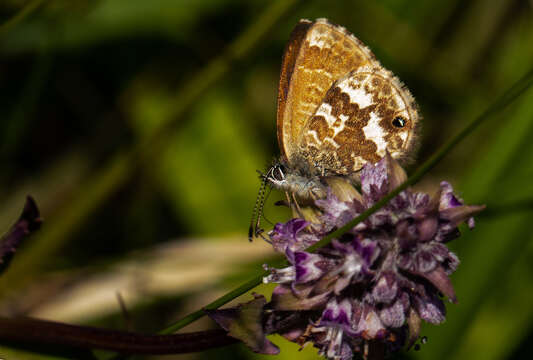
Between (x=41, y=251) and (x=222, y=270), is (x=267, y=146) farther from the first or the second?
(x=41, y=251)

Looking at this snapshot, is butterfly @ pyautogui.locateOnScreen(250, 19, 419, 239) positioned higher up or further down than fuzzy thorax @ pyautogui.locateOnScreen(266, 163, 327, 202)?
higher up

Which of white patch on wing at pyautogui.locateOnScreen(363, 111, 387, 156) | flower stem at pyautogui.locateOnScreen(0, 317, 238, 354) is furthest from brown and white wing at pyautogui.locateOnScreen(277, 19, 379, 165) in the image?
flower stem at pyautogui.locateOnScreen(0, 317, 238, 354)

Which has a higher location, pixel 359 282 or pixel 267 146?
pixel 267 146

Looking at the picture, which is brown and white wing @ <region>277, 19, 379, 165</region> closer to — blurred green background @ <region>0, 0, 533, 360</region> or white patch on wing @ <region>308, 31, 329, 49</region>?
white patch on wing @ <region>308, 31, 329, 49</region>

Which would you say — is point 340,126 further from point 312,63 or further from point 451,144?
point 451,144

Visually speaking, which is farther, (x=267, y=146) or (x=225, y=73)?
(x=267, y=146)

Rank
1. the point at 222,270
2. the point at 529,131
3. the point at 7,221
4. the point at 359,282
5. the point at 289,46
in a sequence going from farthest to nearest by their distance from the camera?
the point at 7,221 < the point at 222,270 < the point at 529,131 < the point at 289,46 < the point at 359,282

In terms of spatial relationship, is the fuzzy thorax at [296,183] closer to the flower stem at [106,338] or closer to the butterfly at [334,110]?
the butterfly at [334,110]

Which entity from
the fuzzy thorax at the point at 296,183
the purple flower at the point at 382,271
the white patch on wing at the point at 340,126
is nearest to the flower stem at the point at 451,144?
the purple flower at the point at 382,271

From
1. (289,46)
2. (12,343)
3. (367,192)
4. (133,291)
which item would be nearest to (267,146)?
(133,291)
